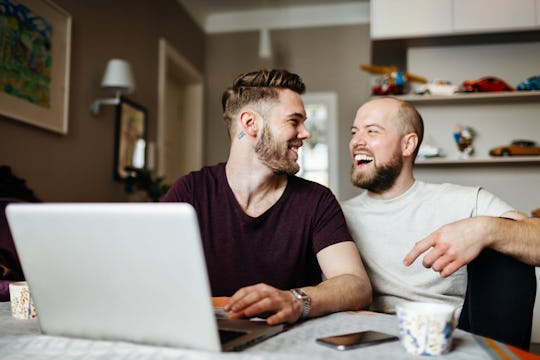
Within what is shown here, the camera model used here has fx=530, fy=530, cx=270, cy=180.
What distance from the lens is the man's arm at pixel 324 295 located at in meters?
0.88

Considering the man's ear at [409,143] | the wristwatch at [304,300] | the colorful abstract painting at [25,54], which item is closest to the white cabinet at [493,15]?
the man's ear at [409,143]

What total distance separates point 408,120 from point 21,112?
1.75 metres

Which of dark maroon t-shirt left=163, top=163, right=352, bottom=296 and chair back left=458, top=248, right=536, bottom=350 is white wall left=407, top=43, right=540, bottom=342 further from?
chair back left=458, top=248, right=536, bottom=350

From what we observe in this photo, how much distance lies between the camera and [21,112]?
96.8 inches

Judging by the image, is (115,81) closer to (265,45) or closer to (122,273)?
(265,45)

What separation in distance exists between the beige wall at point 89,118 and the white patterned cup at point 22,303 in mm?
1580

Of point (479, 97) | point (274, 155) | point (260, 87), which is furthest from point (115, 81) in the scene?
point (479, 97)

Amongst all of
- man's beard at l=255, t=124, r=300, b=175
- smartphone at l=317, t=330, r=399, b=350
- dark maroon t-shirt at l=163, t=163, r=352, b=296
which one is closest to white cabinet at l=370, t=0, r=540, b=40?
man's beard at l=255, t=124, r=300, b=175

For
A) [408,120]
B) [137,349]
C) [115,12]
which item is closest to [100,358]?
[137,349]

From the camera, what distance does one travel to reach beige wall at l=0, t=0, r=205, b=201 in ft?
8.44

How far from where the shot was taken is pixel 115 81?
3070mm

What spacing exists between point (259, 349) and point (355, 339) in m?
0.14

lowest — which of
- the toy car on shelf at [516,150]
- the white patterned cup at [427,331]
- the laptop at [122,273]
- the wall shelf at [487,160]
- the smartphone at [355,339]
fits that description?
the smartphone at [355,339]

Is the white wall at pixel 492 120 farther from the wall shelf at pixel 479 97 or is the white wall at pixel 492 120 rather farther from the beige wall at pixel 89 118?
the beige wall at pixel 89 118
